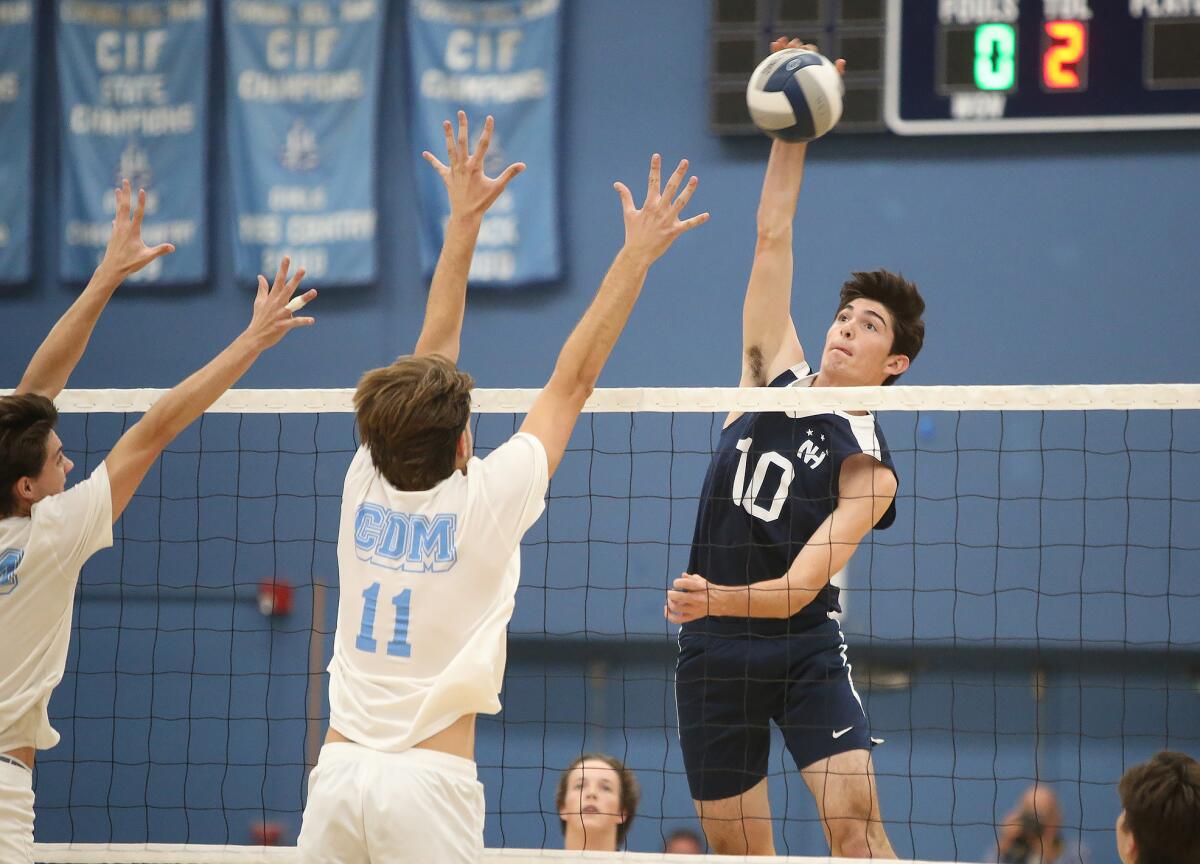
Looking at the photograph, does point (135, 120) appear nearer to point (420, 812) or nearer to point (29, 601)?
point (29, 601)

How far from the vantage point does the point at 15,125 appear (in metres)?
11.2

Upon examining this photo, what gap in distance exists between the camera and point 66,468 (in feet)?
14.2

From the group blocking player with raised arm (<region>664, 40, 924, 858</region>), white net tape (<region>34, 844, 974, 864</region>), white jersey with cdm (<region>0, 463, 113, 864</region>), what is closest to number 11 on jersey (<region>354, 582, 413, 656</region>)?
white jersey with cdm (<region>0, 463, 113, 864</region>)

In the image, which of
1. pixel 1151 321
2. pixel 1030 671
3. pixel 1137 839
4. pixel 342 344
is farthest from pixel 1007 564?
pixel 1137 839

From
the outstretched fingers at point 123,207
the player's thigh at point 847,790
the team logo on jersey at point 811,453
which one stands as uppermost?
the outstretched fingers at point 123,207

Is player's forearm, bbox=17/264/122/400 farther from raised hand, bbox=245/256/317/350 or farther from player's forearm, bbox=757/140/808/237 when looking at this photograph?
player's forearm, bbox=757/140/808/237

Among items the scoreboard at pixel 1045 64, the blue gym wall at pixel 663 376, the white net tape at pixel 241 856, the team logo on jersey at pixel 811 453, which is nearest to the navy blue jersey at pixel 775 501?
the team logo on jersey at pixel 811 453

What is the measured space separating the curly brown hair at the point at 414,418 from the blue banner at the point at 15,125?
8.45 m

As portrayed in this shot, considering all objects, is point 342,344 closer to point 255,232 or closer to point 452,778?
point 255,232

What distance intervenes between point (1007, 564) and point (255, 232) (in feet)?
19.1

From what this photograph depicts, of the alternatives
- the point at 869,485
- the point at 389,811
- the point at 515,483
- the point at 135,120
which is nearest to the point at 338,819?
the point at 389,811

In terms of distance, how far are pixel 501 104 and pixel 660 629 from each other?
3868 millimetres

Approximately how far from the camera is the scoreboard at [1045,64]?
9344mm

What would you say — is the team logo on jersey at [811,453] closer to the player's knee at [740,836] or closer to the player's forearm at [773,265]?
the player's forearm at [773,265]
